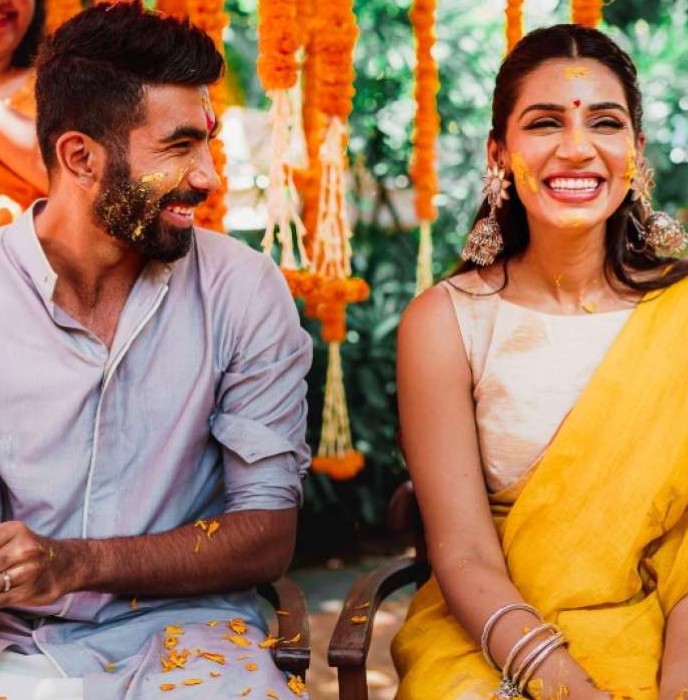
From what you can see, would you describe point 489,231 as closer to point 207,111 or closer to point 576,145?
point 576,145

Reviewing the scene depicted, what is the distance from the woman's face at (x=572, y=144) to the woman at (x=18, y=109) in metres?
1.17

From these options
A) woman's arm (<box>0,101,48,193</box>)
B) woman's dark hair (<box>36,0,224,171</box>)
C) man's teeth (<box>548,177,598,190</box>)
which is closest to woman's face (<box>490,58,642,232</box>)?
man's teeth (<box>548,177,598,190</box>)

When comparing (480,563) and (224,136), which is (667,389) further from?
(224,136)

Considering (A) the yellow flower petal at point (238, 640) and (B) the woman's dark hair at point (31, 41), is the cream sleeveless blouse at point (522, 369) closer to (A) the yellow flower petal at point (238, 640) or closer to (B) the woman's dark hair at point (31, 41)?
(A) the yellow flower petal at point (238, 640)

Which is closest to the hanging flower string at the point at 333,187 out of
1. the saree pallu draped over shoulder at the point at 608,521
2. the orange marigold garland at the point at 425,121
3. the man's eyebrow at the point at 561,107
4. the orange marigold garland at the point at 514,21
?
the orange marigold garland at the point at 425,121

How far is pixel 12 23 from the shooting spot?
122 inches

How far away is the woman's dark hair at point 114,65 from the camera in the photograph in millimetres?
2477

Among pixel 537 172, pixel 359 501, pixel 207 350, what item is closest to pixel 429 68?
pixel 537 172

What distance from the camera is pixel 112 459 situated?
2490 mm

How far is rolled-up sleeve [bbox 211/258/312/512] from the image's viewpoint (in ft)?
8.33

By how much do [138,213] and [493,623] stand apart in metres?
1.06

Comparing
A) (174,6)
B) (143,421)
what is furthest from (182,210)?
(174,6)

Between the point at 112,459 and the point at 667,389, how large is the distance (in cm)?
114

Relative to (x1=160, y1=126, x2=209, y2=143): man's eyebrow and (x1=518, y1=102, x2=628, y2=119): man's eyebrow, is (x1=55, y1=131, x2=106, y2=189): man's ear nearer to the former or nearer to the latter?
(x1=160, y1=126, x2=209, y2=143): man's eyebrow
